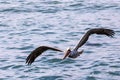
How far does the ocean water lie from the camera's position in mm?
17359

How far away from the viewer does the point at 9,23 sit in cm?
2280

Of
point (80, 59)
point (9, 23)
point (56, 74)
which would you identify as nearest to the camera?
point (56, 74)

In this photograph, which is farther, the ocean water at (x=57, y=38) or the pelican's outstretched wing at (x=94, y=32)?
the ocean water at (x=57, y=38)

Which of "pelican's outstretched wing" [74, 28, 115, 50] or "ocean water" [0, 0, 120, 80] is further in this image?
"ocean water" [0, 0, 120, 80]

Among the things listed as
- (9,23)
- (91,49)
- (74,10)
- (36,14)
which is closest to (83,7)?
(74,10)

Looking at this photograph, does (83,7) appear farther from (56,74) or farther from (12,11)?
(56,74)

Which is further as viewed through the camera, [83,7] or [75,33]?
[83,7]

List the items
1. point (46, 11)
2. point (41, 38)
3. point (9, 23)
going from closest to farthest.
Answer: point (41, 38), point (9, 23), point (46, 11)

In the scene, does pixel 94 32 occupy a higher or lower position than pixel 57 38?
higher

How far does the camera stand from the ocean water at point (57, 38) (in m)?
17.4

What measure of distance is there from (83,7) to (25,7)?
286cm

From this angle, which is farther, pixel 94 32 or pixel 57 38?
pixel 57 38

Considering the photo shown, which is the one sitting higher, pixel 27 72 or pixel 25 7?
pixel 25 7

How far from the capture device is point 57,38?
67.8ft
